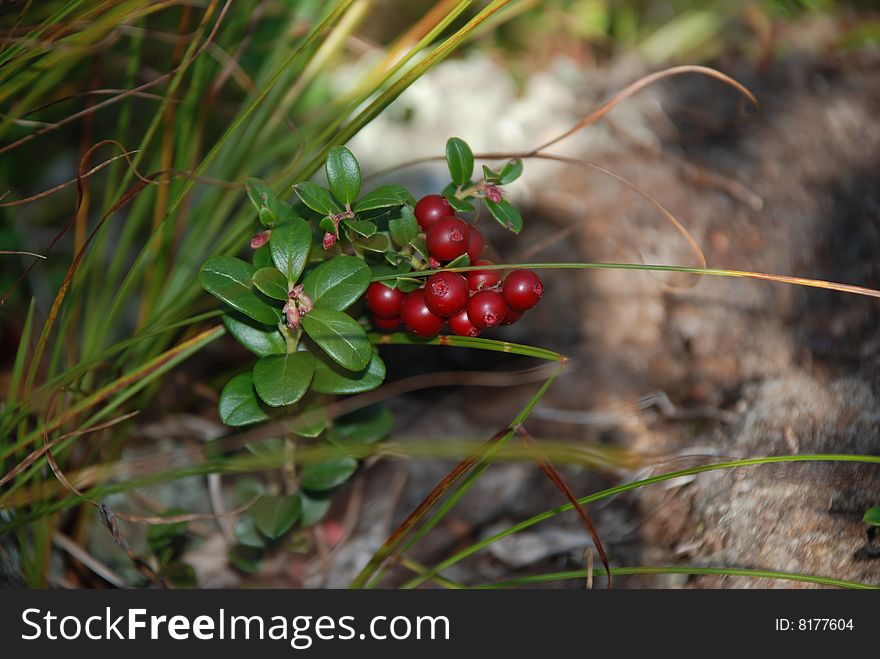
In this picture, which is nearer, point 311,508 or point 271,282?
point 271,282

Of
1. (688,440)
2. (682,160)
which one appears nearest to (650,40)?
(682,160)

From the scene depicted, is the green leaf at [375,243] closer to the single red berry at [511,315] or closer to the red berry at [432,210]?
the red berry at [432,210]

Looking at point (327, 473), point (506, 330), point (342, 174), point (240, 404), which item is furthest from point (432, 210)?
point (506, 330)

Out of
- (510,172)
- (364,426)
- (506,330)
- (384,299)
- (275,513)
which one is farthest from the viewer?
(506,330)

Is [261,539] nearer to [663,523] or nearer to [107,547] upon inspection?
[107,547]

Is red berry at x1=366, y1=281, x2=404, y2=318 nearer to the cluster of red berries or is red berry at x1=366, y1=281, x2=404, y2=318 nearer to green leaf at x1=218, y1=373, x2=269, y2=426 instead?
the cluster of red berries

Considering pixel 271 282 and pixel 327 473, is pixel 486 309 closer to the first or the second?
pixel 271 282
